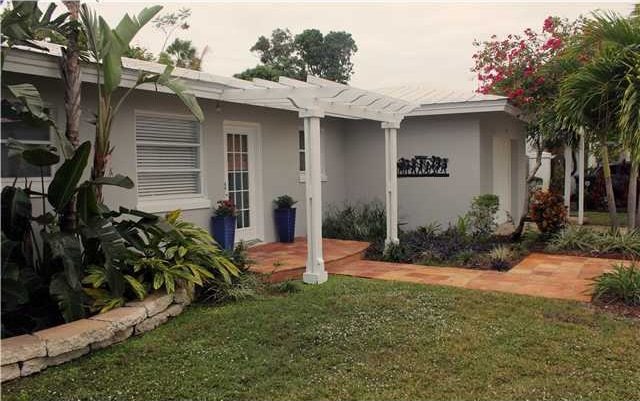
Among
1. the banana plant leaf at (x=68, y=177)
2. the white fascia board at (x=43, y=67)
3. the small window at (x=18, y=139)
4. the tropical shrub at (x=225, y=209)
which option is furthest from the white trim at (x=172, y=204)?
the banana plant leaf at (x=68, y=177)

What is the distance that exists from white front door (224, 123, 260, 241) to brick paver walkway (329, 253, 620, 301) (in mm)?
2207

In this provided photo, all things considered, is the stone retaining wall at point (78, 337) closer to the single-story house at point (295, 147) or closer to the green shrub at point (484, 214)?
the single-story house at point (295, 147)

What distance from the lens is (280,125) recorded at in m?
10.9

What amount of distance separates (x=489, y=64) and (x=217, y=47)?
13.8 meters

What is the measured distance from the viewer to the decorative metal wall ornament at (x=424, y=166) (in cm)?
1218

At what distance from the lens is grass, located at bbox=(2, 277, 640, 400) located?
4.15 m

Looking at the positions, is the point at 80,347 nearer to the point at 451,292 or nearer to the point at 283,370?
the point at 283,370

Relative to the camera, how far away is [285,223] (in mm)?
10586

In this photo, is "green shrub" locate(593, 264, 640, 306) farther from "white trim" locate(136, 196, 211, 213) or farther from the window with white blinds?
the window with white blinds

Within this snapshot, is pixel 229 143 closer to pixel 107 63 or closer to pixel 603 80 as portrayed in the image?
pixel 107 63

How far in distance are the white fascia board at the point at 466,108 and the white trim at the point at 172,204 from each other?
209 inches

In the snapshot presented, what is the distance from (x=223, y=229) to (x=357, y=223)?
Answer: 371 centimetres

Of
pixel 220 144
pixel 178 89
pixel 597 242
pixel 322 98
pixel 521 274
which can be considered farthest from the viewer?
pixel 597 242

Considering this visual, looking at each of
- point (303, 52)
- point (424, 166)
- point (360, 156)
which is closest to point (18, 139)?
point (360, 156)
